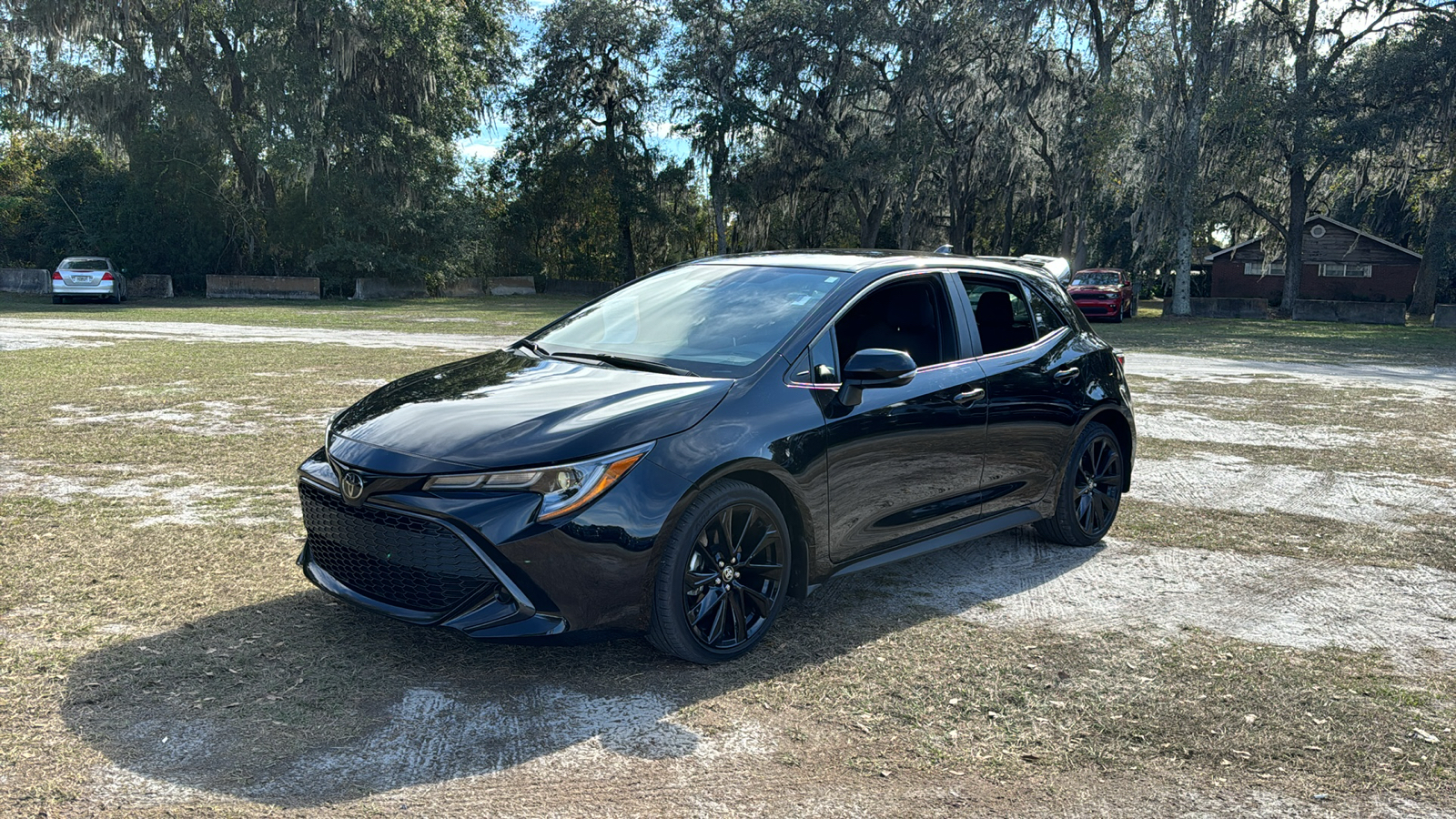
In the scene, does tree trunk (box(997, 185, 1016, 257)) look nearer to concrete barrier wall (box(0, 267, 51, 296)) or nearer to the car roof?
concrete barrier wall (box(0, 267, 51, 296))

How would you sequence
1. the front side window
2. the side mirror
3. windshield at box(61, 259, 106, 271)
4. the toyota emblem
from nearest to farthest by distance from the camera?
the toyota emblem → the side mirror → the front side window → windshield at box(61, 259, 106, 271)

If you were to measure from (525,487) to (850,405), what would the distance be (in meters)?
1.55

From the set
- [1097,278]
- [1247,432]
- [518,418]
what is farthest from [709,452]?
[1097,278]

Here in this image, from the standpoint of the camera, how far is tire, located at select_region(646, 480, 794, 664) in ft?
13.4

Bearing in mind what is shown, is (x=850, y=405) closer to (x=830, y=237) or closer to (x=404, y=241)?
(x=404, y=241)

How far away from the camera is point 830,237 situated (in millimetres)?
50688

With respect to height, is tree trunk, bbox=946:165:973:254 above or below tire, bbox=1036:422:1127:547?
above

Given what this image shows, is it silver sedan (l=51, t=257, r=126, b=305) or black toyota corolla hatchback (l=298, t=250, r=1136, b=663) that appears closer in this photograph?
black toyota corolla hatchback (l=298, t=250, r=1136, b=663)

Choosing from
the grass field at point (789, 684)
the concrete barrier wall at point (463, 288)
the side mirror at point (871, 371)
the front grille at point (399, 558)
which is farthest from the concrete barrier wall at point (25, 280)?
the side mirror at point (871, 371)

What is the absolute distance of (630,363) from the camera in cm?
483

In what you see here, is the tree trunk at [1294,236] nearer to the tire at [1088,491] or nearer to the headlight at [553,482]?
the tire at [1088,491]

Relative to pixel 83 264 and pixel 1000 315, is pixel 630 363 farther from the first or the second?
pixel 83 264

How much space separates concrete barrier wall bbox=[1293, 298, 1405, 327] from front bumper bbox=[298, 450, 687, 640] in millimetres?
42546

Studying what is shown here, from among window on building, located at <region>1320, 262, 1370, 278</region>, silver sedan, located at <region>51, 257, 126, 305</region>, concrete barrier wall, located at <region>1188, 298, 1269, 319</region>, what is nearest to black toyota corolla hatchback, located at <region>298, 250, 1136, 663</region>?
silver sedan, located at <region>51, 257, 126, 305</region>
